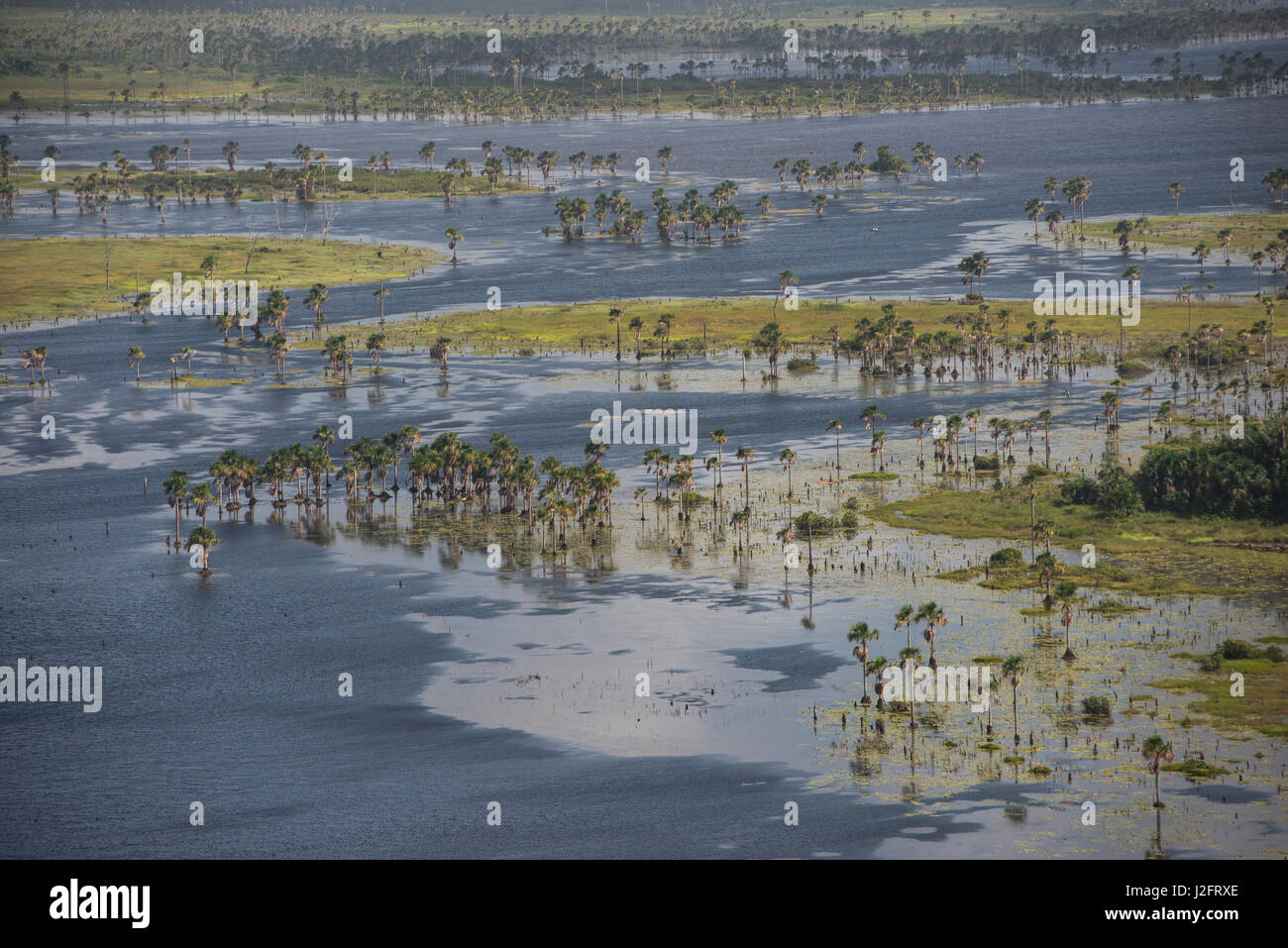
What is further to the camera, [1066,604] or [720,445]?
[720,445]

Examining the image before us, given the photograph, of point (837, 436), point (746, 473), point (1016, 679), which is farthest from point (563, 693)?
point (837, 436)

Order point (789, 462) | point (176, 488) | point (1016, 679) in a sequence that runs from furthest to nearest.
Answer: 1. point (789, 462)
2. point (176, 488)
3. point (1016, 679)

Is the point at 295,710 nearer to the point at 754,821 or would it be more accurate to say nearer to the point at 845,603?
the point at 754,821

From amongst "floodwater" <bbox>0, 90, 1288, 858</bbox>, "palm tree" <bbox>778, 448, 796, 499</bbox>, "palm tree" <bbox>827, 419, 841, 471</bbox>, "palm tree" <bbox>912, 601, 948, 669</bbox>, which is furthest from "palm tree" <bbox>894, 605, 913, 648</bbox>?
"palm tree" <bbox>827, 419, 841, 471</bbox>

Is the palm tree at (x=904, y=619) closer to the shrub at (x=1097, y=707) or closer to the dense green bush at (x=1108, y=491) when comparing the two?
the shrub at (x=1097, y=707)

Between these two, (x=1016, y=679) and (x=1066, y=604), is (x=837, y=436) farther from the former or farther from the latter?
(x=1016, y=679)

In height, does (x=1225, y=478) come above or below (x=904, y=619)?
above

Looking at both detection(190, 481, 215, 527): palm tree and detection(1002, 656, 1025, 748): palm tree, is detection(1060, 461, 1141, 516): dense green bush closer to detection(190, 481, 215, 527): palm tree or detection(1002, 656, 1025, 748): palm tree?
detection(1002, 656, 1025, 748): palm tree

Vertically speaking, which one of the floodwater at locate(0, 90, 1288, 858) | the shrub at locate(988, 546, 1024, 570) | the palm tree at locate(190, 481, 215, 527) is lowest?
the floodwater at locate(0, 90, 1288, 858)

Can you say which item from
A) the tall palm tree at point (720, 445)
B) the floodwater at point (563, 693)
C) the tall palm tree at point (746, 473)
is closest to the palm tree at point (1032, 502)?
the floodwater at point (563, 693)
